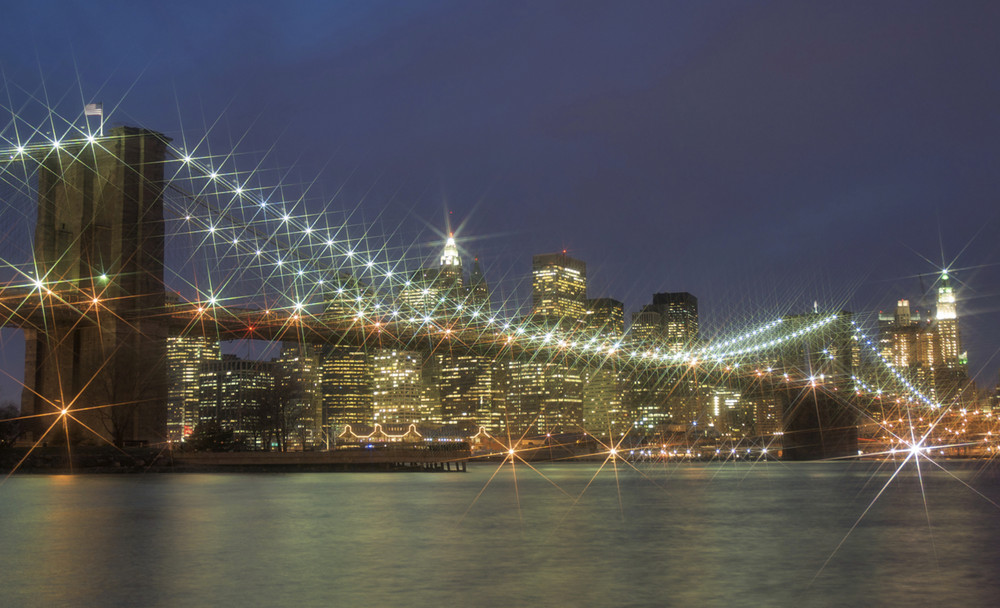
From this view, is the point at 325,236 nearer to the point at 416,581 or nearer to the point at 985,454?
the point at 416,581

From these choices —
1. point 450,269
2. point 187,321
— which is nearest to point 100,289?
point 187,321

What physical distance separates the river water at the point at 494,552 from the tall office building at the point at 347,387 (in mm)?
107737

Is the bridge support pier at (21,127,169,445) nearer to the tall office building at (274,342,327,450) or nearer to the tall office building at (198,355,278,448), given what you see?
the tall office building at (198,355,278,448)

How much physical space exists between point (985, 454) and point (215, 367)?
3468 inches

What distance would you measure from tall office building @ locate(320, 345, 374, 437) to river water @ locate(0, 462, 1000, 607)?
353ft

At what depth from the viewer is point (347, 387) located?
136500 mm

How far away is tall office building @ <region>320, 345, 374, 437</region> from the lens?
436ft

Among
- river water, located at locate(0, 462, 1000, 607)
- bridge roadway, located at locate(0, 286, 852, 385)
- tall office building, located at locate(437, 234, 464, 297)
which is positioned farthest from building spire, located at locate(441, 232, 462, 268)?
river water, located at locate(0, 462, 1000, 607)

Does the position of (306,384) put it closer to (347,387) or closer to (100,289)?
(347,387)

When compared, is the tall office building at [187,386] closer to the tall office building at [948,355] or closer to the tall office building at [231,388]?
the tall office building at [231,388]

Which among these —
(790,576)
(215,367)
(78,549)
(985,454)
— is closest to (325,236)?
(78,549)

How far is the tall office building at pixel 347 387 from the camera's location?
133 m

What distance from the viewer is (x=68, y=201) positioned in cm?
4366

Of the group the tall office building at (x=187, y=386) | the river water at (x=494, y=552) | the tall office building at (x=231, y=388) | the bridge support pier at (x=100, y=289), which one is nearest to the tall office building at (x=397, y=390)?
the tall office building at (x=231, y=388)
